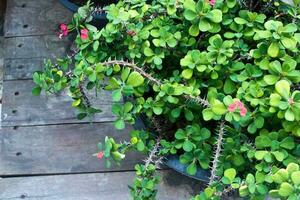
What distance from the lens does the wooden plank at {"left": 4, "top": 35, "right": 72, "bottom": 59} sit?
5.85 ft

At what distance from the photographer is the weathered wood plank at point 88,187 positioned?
1502 mm

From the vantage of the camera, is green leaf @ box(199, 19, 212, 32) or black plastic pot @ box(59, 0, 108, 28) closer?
green leaf @ box(199, 19, 212, 32)

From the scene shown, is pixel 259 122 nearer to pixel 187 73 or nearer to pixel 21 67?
pixel 187 73

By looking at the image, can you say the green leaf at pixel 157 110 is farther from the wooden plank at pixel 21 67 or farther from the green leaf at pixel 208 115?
the wooden plank at pixel 21 67

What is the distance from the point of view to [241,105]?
1070 mm

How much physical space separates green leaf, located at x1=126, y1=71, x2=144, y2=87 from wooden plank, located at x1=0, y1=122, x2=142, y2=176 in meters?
0.46

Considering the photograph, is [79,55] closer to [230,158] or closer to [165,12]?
[165,12]

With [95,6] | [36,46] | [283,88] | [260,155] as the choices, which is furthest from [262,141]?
[36,46]

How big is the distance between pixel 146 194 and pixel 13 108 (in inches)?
26.8

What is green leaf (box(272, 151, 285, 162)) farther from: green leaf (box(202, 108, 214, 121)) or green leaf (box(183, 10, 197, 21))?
green leaf (box(183, 10, 197, 21))

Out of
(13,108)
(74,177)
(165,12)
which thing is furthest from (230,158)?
(13,108)

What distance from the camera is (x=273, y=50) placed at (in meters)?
1.10

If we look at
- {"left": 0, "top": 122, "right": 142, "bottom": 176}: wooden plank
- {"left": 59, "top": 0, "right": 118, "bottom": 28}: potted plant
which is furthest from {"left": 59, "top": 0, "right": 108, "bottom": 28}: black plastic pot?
{"left": 0, "top": 122, "right": 142, "bottom": 176}: wooden plank

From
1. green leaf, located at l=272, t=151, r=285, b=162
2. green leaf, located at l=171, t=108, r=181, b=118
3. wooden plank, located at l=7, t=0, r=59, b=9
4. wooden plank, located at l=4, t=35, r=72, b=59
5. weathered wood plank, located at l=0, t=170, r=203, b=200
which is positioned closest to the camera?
green leaf, located at l=272, t=151, r=285, b=162
